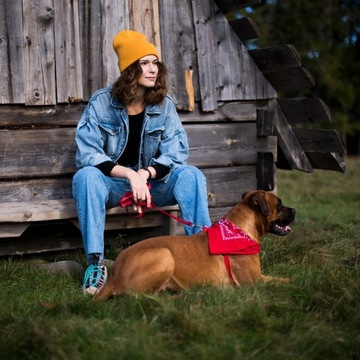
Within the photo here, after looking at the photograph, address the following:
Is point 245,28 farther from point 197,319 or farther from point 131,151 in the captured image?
point 197,319

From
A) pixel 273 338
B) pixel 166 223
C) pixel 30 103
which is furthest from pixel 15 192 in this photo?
pixel 273 338

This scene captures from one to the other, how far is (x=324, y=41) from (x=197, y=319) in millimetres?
19428

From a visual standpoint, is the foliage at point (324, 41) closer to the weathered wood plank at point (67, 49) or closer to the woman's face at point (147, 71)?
the weathered wood plank at point (67, 49)

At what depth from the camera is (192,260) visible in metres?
4.67

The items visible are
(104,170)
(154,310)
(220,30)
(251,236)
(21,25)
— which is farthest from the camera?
(220,30)

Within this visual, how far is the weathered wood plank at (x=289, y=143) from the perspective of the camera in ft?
22.9

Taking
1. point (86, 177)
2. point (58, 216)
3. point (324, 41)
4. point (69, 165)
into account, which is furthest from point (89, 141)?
point (324, 41)

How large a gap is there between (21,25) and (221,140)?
2.19 meters

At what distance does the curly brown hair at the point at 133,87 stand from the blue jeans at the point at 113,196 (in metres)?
0.60

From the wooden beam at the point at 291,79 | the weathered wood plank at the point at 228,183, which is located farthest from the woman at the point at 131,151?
the wooden beam at the point at 291,79

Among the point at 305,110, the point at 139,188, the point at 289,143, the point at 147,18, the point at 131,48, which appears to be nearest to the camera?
the point at 139,188

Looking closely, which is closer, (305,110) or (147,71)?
(147,71)

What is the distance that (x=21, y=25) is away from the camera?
579 cm

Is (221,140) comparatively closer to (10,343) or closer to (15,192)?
(15,192)
